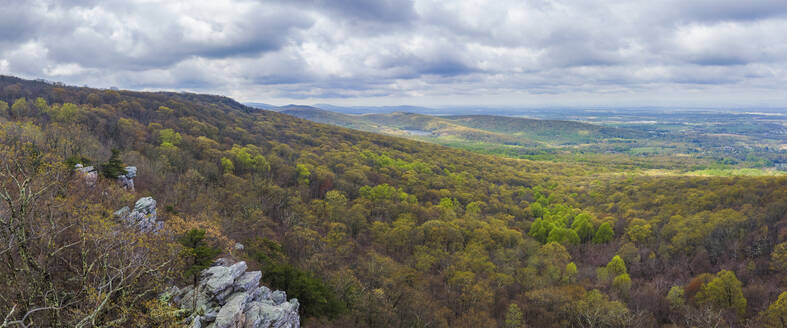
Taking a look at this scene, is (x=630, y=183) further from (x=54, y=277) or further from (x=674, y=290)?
(x=54, y=277)

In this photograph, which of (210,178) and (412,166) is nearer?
(210,178)

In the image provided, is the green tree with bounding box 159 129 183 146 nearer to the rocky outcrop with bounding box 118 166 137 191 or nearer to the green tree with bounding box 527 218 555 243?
the rocky outcrop with bounding box 118 166 137 191

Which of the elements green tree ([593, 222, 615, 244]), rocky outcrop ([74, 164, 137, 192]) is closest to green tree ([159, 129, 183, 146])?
rocky outcrop ([74, 164, 137, 192])

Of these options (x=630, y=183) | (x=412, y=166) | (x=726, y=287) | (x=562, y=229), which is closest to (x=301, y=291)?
(x=726, y=287)

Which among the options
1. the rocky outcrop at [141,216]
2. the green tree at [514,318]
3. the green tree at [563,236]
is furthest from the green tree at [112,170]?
the green tree at [563,236]

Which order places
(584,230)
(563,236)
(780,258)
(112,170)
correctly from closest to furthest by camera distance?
(112,170) < (780,258) < (563,236) < (584,230)

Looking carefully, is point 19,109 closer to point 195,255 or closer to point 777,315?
point 195,255

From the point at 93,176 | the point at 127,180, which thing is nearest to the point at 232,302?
the point at 93,176

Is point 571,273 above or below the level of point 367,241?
above
